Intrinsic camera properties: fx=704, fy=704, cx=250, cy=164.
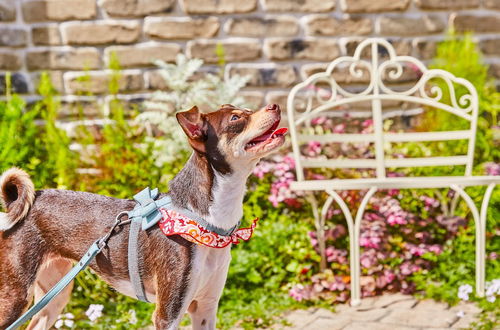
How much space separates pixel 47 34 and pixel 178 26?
1136 mm

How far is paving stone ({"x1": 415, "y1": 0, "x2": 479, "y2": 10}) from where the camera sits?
608 cm

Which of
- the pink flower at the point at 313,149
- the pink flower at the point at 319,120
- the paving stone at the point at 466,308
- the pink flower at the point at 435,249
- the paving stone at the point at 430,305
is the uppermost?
the pink flower at the point at 319,120

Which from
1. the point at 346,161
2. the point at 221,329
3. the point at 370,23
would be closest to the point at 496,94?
the point at 370,23

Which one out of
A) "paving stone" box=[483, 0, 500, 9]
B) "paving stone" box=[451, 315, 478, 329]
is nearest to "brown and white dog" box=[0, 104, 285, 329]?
"paving stone" box=[451, 315, 478, 329]

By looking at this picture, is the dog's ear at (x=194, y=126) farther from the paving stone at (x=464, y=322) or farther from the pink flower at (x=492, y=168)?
the pink flower at (x=492, y=168)

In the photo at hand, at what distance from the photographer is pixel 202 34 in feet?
19.7

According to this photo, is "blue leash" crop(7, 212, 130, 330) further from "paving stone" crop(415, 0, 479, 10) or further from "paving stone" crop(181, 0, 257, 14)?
"paving stone" crop(415, 0, 479, 10)

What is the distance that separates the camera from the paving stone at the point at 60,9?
602 centimetres

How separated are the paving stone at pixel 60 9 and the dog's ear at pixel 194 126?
3751 millimetres

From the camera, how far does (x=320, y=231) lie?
17.2 ft

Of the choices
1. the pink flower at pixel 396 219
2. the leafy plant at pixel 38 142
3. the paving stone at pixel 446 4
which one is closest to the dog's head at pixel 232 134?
the pink flower at pixel 396 219

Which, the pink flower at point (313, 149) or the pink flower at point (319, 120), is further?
the pink flower at point (319, 120)

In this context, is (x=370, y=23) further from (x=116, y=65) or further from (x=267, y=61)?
(x=116, y=65)

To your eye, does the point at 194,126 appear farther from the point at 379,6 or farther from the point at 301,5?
the point at 379,6
